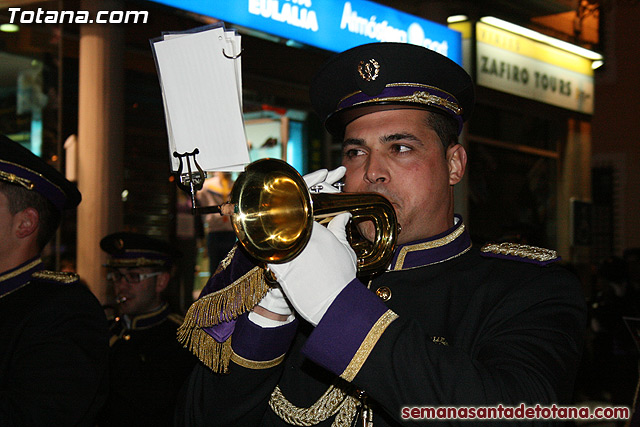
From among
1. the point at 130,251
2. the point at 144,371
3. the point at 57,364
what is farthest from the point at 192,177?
the point at 130,251

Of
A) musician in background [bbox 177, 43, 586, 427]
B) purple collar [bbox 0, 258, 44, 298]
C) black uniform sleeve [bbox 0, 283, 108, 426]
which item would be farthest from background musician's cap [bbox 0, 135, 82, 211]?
musician in background [bbox 177, 43, 586, 427]

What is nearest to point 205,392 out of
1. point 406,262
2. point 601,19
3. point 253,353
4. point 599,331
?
point 253,353

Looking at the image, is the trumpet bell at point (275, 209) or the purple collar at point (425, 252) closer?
the trumpet bell at point (275, 209)

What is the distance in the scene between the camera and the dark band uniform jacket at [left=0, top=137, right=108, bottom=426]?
2363 mm

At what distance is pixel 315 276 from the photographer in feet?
4.68

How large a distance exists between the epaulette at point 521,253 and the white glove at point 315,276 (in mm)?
566

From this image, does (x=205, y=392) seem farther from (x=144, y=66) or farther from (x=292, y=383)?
(x=144, y=66)

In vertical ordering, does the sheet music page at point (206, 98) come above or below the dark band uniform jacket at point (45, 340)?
above

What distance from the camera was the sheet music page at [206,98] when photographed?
146 cm

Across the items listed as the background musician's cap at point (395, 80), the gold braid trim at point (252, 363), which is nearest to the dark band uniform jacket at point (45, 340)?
the gold braid trim at point (252, 363)

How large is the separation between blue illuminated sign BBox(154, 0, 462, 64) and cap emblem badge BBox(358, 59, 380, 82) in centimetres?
271

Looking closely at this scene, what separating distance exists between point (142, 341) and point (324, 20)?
2.80 metres

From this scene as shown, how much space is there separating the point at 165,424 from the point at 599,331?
4.80 meters

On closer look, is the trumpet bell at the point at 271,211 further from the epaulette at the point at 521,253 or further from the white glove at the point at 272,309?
the epaulette at the point at 521,253
